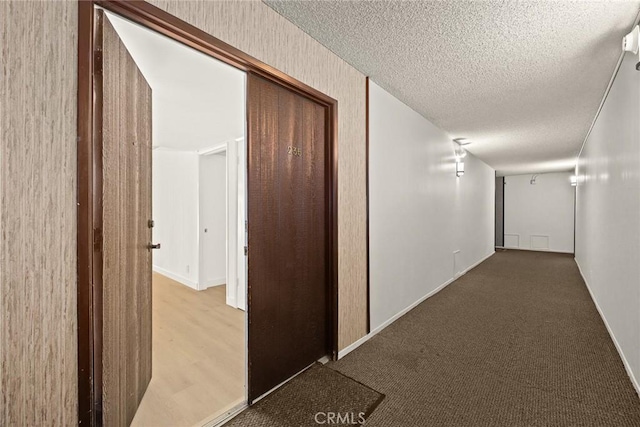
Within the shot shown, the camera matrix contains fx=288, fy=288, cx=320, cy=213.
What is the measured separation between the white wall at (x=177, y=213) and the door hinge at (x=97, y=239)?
3438 millimetres

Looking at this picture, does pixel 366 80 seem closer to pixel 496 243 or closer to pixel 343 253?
pixel 343 253

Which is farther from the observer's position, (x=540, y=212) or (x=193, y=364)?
(x=540, y=212)

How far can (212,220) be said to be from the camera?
4.60m

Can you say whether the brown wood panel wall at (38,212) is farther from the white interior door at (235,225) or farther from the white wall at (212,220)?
the white wall at (212,220)

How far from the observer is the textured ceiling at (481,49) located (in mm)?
1762

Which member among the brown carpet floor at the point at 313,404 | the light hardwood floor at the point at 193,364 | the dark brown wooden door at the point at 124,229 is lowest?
the light hardwood floor at the point at 193,364

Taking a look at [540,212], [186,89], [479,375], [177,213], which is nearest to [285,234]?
[186,89]

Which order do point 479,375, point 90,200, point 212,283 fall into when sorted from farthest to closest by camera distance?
1. point 212,283
2. point 479,375
3. point 90,200

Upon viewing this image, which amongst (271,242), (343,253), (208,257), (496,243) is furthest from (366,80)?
(496,243)

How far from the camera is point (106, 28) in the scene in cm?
121

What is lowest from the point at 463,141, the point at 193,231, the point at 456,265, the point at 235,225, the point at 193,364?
the point at 193,364

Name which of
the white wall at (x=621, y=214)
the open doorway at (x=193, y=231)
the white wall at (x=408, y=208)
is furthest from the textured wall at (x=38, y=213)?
the white wall at (x=621, y=214)

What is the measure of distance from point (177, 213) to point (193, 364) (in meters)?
3.18

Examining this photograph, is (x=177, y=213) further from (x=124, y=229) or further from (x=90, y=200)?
(x=90, y=200)
